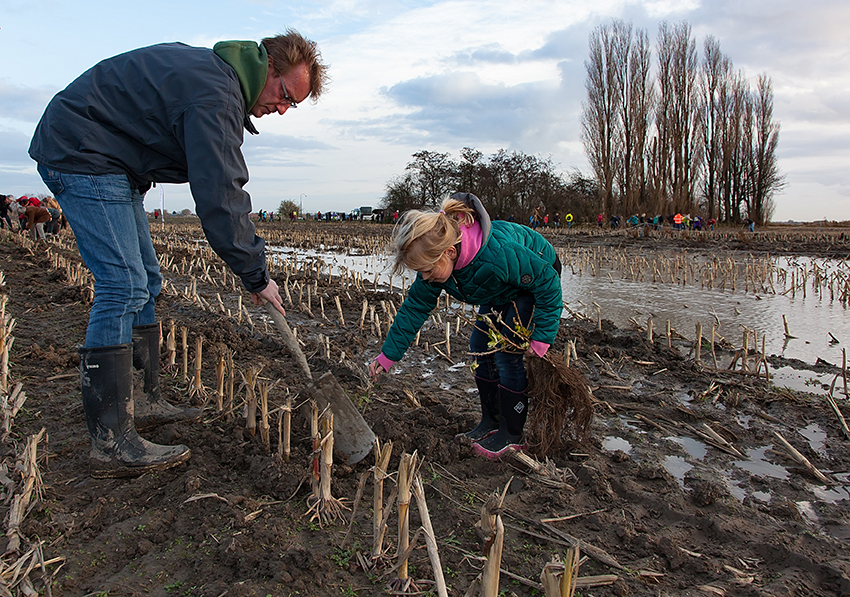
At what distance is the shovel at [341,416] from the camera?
283 cm

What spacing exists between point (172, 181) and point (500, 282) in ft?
6.13

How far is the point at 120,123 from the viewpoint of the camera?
248 cm

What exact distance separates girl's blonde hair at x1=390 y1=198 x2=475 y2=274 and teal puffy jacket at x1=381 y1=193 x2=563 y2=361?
229 mm

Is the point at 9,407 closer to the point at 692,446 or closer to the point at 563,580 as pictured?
the point at 563,580

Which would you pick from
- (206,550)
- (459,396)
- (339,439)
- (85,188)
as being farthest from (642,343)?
(85,188)

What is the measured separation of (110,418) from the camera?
255 cm

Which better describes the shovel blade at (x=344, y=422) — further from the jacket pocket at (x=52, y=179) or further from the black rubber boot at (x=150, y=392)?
the jacket pocket at (x=52, y=179)

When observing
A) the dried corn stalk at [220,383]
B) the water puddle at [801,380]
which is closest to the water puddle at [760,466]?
the water puddle at [801,380]

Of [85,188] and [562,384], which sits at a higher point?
[85,188]

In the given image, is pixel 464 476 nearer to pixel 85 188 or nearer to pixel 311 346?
pixel 85 188

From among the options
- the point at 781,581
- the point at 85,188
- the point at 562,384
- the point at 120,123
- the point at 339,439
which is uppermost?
the point at 120,123

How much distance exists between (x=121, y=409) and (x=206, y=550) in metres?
0.93

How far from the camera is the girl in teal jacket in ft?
8.98

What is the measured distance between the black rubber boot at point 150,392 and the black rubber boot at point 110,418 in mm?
522
